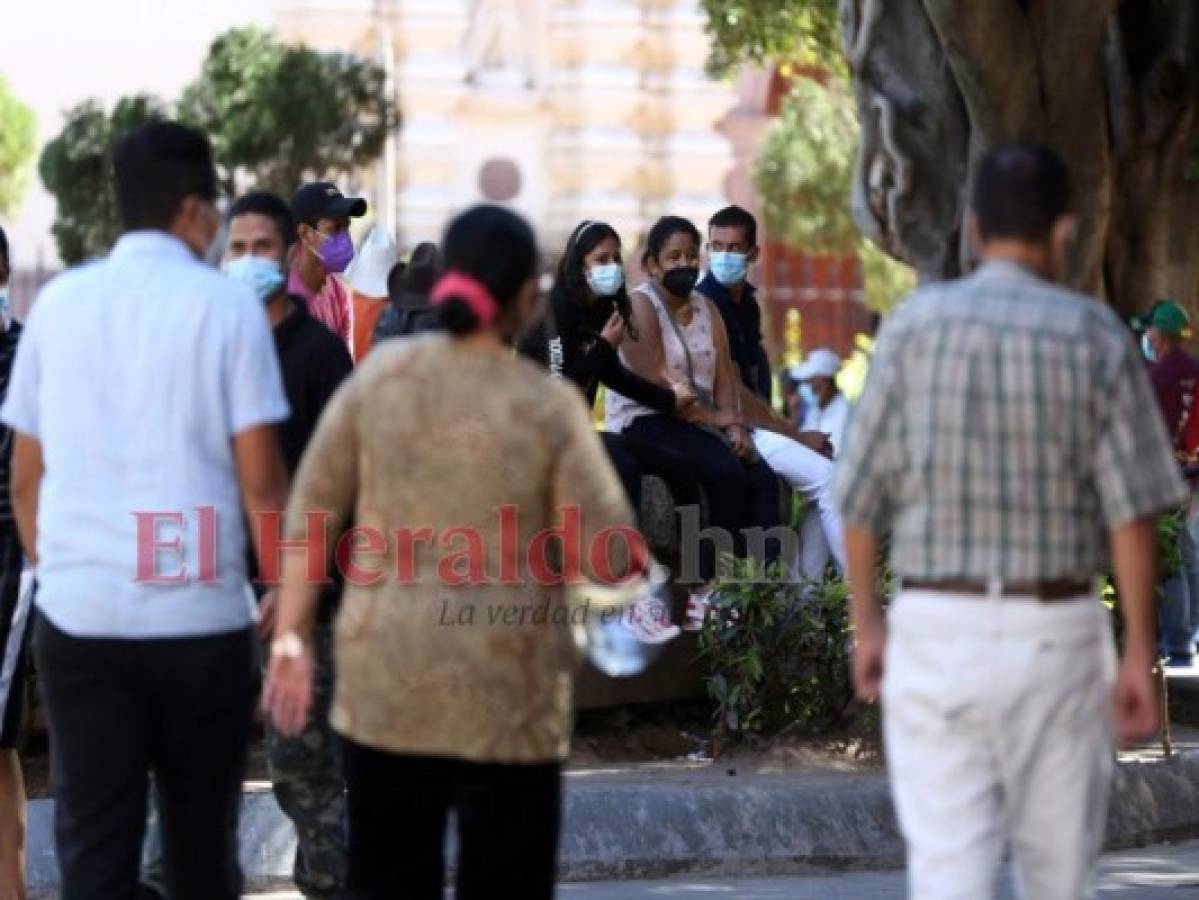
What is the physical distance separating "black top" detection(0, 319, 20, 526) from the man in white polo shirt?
1.95 m

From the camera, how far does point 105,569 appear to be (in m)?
6.04

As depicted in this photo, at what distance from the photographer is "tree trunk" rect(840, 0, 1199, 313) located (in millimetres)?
15172

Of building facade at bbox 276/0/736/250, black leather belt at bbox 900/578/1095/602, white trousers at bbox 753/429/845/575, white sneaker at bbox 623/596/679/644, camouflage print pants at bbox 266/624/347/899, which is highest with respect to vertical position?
building facade at bbox 276/0/736/250

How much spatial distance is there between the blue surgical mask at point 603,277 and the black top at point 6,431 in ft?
9.89

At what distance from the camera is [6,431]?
27.0 ft

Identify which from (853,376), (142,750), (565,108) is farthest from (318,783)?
(565,108)

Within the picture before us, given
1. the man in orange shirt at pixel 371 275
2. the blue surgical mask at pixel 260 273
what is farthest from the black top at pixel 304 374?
the man in orange shirt at pixel 371 275

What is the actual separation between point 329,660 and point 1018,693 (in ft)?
8.31

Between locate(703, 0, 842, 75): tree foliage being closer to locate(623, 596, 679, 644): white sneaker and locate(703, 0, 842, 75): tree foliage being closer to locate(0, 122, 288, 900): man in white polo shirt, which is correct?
locate(623, 596, 679, 644): white sneaker

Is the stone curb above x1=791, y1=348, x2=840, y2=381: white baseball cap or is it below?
below

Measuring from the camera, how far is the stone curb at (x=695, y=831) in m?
9.44

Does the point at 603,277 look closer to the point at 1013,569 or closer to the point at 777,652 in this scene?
the point at 777,652

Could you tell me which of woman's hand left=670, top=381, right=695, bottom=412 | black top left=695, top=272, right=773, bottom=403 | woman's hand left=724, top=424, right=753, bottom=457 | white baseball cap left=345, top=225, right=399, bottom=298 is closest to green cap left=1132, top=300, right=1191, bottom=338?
black top left=695, top=272, right=773, bottom=403

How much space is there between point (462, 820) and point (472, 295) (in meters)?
0.98
